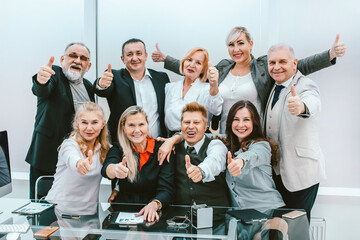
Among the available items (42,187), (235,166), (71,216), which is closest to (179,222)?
(235,166)

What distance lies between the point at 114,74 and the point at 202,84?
0.84m

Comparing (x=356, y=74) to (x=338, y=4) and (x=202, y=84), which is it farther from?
(x=202, y=84)

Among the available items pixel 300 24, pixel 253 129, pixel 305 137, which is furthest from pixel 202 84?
pixel 300 24

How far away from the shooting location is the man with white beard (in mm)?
3189

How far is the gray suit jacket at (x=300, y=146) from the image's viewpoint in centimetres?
276

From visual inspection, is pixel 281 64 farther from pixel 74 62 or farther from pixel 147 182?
pixel 74 62

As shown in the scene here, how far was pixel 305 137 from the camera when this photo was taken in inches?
109

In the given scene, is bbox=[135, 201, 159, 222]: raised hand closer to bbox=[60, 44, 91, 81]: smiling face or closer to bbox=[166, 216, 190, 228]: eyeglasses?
bbox=[166, 216, 190, 228]: eyeglasses

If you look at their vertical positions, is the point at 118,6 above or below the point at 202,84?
above

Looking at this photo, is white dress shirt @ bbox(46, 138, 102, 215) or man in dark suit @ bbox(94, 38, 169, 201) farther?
man in dark suit @ bbox(94, 38, 169, 201)

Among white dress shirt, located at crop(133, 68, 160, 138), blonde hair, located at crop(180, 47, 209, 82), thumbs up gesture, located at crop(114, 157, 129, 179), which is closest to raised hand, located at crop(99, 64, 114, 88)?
white dress shirt, located at crop(133, 68, 160, 138)

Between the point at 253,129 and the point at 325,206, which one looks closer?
the point at 253,129

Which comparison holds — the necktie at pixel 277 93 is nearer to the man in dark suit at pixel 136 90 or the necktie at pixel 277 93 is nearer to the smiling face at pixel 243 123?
the smiling face at pixel 243 123

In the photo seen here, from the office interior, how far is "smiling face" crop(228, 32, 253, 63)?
1.74ft
